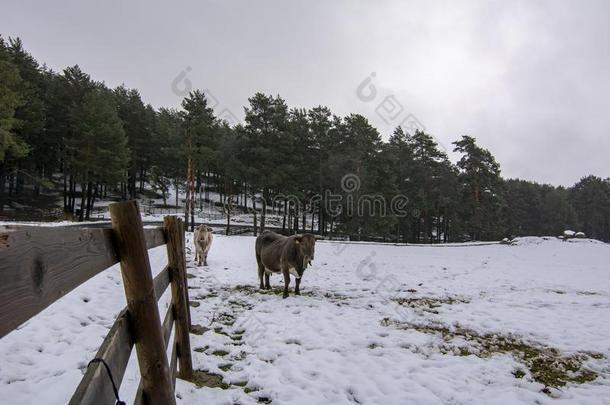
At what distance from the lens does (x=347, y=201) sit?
39938 millimetres

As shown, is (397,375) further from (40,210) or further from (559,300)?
(40,210)

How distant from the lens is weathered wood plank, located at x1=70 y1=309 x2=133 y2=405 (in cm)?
145

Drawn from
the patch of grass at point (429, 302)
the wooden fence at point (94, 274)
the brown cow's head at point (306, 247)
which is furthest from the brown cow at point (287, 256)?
the wooden fence at point (94, 274)

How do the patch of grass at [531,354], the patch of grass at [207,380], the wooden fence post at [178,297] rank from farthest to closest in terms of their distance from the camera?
the patch of grass at [531,354], the patch of grass at [207,380], the wooden fence post at [178,297]

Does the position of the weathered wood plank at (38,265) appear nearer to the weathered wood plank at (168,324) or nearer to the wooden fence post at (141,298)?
the wooden fence post at (141,298)

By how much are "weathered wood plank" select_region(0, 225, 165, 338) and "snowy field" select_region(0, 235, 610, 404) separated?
2975 mm

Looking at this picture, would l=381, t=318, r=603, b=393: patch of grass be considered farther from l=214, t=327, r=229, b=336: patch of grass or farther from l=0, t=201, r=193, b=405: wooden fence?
l=0, t=201, r=193, b=405: wooden fence

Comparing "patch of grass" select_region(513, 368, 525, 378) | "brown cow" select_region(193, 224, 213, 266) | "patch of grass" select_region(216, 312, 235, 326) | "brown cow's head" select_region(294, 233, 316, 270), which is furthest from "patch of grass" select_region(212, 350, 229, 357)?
"brown cow" select_region(193, 224, 213, 266)

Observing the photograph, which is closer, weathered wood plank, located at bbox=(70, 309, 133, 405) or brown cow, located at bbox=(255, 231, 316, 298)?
weathered wood plank, located at bbox=(70, 309, 133, 405)

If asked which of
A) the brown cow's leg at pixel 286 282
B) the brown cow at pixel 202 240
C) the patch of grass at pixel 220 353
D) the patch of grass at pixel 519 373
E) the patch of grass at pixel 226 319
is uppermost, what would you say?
the brown cow at pixel 202 240

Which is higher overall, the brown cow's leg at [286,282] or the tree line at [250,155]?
the tree line at [250,155]

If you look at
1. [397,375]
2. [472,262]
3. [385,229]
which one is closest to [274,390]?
[397,375]

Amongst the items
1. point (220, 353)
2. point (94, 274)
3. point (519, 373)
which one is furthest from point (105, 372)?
point (519, 373)

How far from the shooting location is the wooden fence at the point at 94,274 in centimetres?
109
